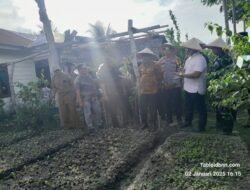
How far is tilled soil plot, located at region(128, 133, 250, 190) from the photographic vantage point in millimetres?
3305

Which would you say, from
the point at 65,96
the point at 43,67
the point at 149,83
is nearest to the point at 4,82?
the point at 43,67

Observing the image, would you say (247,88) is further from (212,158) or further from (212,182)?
(212,158)

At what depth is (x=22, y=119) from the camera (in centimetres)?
871

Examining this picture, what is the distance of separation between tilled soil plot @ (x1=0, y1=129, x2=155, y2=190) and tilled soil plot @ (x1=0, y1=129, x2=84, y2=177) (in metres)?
0.22

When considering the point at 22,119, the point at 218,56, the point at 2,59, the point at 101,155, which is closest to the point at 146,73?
the point at 218,56

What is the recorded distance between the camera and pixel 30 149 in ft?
20.0

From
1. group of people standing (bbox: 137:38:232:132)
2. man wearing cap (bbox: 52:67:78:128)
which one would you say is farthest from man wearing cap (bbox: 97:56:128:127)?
man wearing cap (bbox: 52:67:78:128)

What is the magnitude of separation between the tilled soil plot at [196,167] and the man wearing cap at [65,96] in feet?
12.3

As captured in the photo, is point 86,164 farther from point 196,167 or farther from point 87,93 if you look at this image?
point 87,93

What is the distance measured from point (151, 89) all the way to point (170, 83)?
18.4 inches

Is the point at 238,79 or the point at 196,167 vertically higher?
the point at 238,79

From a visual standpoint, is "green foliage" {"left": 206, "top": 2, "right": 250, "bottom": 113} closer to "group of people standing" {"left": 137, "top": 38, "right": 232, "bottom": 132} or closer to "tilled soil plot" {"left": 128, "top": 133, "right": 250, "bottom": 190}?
"tilled soil plot" {"left": 128, "top": 133, "right": 250, "bottom": 190}

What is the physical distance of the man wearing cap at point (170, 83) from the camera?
21.5 feet

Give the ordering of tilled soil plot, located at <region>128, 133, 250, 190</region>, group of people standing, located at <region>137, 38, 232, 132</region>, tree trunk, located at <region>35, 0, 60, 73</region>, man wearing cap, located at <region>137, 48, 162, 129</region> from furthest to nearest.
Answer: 1. tree trunk, located at <region>35, 0, 60, 73</region>
2. man wearing cap, located at <region>137, 48, 162, 129</region>
3. group of people standing, located at <region>137, 38, 232, 132</region>
4. tilled soil plot, located at <region>128, 133, 250, 190</region>
